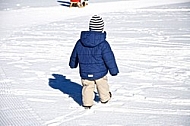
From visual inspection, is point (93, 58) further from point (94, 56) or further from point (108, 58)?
point (108, 58)

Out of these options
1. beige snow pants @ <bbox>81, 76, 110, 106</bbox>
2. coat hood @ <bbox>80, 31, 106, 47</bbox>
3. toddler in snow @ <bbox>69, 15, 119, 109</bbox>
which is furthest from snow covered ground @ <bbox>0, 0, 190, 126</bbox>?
coat hood @ <bbox>80, 31, 106, 47</bbox>

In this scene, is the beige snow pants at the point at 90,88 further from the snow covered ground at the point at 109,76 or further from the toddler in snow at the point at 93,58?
the snow covered ground at the point at 109,76

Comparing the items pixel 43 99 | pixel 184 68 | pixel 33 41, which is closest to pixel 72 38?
pixel 33 41

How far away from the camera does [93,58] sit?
4633 mm

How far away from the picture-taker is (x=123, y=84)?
6137mm

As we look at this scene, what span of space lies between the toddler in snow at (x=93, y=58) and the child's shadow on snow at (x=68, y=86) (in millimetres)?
520

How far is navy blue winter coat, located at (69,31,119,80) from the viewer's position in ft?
14.9

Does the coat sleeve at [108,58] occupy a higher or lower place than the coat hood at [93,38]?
lower

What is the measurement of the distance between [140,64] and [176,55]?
1.18m

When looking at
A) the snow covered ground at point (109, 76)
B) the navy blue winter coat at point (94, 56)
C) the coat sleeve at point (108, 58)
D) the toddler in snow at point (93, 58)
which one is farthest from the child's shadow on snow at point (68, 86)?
the coat sleeve at point (108, 58)

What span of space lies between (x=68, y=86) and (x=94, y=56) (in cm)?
161

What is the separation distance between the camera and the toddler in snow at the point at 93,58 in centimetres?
455

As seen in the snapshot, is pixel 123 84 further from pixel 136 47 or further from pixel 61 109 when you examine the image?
pixel 136 47

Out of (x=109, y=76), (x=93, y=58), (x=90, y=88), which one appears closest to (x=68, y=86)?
(x=109, y=76)
